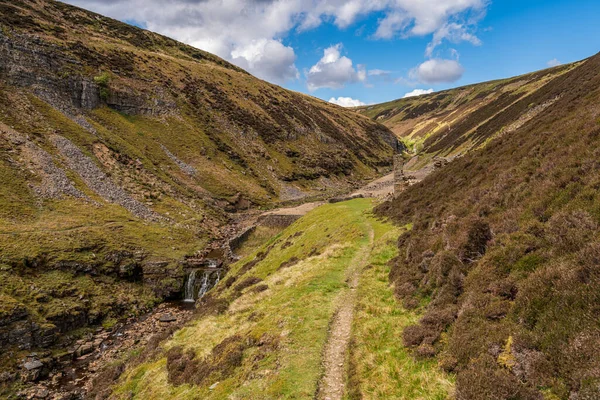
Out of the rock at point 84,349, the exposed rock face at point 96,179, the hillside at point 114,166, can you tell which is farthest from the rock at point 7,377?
the exposed rock face at point 96,179

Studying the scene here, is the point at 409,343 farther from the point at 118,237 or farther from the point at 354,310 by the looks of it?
the point at 118,237

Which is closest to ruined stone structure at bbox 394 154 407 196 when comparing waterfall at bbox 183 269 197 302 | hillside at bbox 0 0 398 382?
waterfall at bbox 183 269 197 302

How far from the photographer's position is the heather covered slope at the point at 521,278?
281 inches

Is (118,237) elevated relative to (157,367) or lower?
elevated

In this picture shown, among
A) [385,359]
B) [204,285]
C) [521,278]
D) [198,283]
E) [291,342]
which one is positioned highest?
[521,278]

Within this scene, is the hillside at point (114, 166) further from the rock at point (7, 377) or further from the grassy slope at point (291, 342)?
the grassy slope at point (291, 342)

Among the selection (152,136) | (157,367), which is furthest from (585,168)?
(152,136)

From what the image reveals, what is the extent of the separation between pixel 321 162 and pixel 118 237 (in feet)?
260

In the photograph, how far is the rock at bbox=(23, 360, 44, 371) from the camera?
26.9m

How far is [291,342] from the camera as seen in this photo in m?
14.0

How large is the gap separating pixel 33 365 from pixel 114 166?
42.4m

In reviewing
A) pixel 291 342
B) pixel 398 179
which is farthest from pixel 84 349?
pixel 398 179

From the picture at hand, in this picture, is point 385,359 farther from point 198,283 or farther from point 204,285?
point 198,283

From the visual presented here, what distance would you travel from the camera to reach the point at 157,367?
64.3 feet
